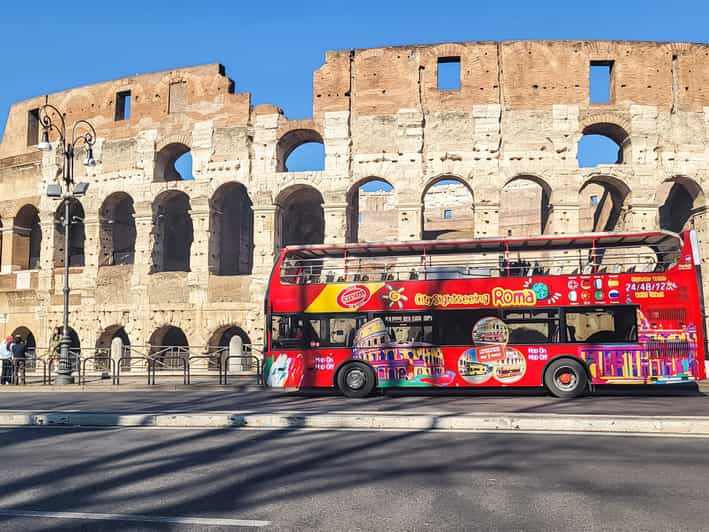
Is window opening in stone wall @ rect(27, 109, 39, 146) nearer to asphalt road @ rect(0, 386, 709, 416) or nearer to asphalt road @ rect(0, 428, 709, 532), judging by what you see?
asphalt road @ rect(0, 386, 709, 416)

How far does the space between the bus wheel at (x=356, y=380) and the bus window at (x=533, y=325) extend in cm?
327

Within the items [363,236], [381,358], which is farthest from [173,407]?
[363,236]

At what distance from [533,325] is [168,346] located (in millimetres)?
12871

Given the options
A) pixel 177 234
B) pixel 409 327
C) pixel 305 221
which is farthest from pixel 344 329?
pixel 177 234

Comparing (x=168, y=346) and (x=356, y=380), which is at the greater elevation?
(x=168, y=346)

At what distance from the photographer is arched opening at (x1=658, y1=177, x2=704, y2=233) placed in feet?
76.8

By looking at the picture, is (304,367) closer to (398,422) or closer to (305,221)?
(398,422)

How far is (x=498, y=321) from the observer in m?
14.2

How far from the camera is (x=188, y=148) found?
86.2 ft

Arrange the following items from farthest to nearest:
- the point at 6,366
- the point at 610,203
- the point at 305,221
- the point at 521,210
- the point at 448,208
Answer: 1. the point at 448,208
2. the point at 521,210
3. the point at 305,221
4. the point at 610,203
5. the point at 6,366

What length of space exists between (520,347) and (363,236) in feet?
113

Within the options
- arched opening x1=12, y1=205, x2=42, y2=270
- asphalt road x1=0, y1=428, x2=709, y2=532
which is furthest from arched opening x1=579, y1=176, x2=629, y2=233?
arched opening x1=12, y1=205, x2=42, y2=270

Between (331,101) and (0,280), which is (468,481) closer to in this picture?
(331,101)

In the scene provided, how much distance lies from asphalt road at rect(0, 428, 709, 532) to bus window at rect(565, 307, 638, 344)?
6497mm
